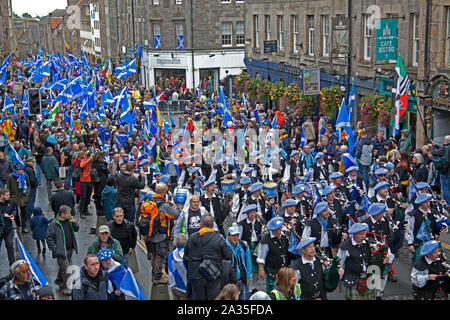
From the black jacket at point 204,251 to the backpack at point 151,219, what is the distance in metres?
2.34

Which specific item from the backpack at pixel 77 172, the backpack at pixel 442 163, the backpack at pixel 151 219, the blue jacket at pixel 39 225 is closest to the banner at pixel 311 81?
the backpack at pixel 442 163

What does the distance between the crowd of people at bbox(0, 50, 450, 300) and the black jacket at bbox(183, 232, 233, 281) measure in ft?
0.05

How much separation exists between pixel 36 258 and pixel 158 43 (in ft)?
142

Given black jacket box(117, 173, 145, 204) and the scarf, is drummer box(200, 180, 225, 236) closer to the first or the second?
black jacket box(117, 173, 145, 204)

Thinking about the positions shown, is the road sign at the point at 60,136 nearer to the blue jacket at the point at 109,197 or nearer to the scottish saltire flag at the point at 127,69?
the blue jacket at the point at 109,197

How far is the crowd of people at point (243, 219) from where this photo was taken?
905 centimetres

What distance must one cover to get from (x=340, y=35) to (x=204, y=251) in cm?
1891

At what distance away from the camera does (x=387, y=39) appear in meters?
22.9

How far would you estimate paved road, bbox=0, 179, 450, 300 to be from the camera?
1155 cm

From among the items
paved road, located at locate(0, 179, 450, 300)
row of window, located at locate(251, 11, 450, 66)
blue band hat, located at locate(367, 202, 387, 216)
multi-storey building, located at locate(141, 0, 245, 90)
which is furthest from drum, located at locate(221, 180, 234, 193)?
multi-storey building, located at locate(141, 0, 245, 90)

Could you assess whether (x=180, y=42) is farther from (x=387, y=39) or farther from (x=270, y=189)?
(x=270, y=189)

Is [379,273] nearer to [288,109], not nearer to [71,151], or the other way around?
[71,151]

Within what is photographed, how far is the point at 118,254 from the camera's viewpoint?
10008 mm
